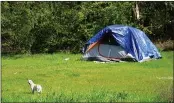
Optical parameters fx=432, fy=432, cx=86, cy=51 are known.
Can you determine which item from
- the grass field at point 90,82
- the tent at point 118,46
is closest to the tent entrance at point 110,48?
the tent at point 118,46

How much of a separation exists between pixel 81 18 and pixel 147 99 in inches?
734

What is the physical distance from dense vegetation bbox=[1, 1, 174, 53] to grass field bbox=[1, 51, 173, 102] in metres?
7.28

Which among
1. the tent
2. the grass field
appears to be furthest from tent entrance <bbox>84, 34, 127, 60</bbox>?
the grass field

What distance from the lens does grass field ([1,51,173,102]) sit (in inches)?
358

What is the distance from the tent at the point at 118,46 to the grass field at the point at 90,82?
1.52m

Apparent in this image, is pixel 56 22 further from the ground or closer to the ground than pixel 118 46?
further from the ground

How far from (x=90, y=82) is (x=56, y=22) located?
14.1 metres

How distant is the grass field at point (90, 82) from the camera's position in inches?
358

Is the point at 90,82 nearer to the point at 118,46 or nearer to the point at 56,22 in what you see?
the point at 118,46

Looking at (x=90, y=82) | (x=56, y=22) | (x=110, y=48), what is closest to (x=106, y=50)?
(x=110, y=48)

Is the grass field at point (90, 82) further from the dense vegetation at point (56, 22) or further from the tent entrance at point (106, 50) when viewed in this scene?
the dense vegetation at point (56, 22)

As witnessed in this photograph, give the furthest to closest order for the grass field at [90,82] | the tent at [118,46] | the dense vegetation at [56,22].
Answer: the dense vegetation at [56,22]
the tent at [118,46]
the grass field at [90,82]

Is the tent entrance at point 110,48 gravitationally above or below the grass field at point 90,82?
below

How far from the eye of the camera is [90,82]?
1340 cm
